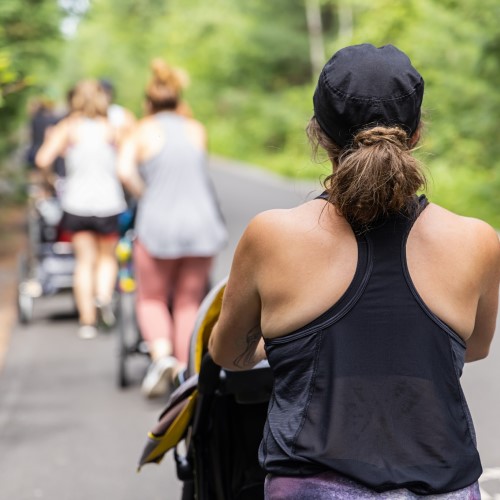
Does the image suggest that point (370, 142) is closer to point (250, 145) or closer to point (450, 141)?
point (450, 141)

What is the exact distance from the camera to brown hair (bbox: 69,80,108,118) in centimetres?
792

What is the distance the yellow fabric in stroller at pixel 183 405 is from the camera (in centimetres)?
311

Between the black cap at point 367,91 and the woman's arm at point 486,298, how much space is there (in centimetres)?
28

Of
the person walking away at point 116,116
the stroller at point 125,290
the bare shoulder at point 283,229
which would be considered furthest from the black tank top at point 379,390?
the person walking away at point 116,116

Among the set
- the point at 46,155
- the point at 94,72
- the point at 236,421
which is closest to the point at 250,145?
the point at 94,72

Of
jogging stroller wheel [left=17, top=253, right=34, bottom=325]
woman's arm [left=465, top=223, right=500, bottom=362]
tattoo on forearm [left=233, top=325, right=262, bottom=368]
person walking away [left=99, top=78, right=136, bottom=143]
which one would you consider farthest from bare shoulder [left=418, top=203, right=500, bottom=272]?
jogging stroller wheel [left=17, top=253, right=34, bottom=325]

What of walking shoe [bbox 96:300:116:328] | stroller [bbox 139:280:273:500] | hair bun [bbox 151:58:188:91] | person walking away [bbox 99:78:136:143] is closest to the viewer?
stroller [bbox 139:280:273:500]

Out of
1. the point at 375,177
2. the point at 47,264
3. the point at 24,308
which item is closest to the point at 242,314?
the point at 375,177

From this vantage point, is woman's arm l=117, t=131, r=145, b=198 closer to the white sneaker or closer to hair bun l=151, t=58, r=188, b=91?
hair bun l=151, t=58, r=188, b=91

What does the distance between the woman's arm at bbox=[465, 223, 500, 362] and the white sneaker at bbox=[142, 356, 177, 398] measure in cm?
375

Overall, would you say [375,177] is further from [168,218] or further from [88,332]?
[88,332]

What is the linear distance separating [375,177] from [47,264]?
736cm

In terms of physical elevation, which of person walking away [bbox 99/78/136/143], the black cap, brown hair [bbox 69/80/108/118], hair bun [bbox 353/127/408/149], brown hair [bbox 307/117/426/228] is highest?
the black cap

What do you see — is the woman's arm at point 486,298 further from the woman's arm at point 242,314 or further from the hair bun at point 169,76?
the hair bun at point 169,76
